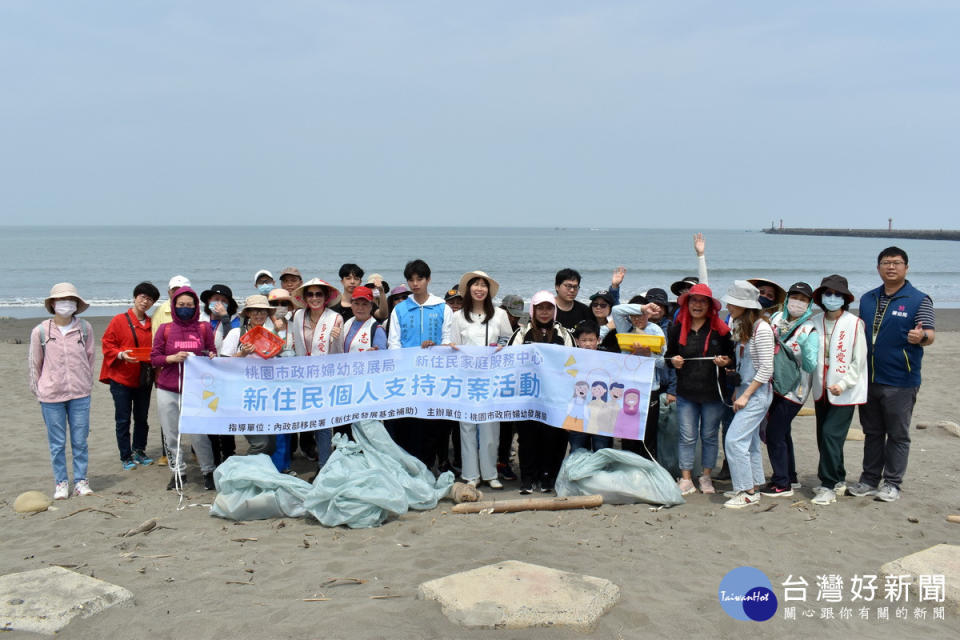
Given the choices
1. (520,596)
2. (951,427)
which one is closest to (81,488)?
(520,596)

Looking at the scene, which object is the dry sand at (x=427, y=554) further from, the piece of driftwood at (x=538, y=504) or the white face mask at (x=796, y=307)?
the white face mask at (x=796, y=307)

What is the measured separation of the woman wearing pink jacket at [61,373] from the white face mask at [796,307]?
574 cm

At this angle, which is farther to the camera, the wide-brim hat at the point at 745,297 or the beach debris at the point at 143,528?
the wide-brim hat at the point at 745,297

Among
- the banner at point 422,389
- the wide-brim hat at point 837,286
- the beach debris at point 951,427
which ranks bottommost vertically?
the beach debris at point 951,427

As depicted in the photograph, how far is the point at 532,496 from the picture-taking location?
18.9 feet

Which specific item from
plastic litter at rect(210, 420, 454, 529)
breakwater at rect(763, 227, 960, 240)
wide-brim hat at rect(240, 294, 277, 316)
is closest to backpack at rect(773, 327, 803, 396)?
plastic litter at rect(210, 420, 454, 529)

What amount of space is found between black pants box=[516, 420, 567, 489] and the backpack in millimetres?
1796

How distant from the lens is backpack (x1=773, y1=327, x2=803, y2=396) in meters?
5.37

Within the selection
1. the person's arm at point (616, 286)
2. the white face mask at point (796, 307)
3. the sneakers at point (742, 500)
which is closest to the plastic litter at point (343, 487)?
the sneakers at point (742, 500)

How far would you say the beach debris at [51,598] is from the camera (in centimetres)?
365

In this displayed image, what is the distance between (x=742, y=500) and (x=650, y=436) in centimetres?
92

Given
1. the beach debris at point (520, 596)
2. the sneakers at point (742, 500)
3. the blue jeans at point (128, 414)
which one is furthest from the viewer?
the blue jeans at point (128, 414)

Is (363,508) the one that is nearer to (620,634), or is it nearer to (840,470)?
(620,634)

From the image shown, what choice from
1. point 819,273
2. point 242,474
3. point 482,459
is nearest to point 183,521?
point 242,474
